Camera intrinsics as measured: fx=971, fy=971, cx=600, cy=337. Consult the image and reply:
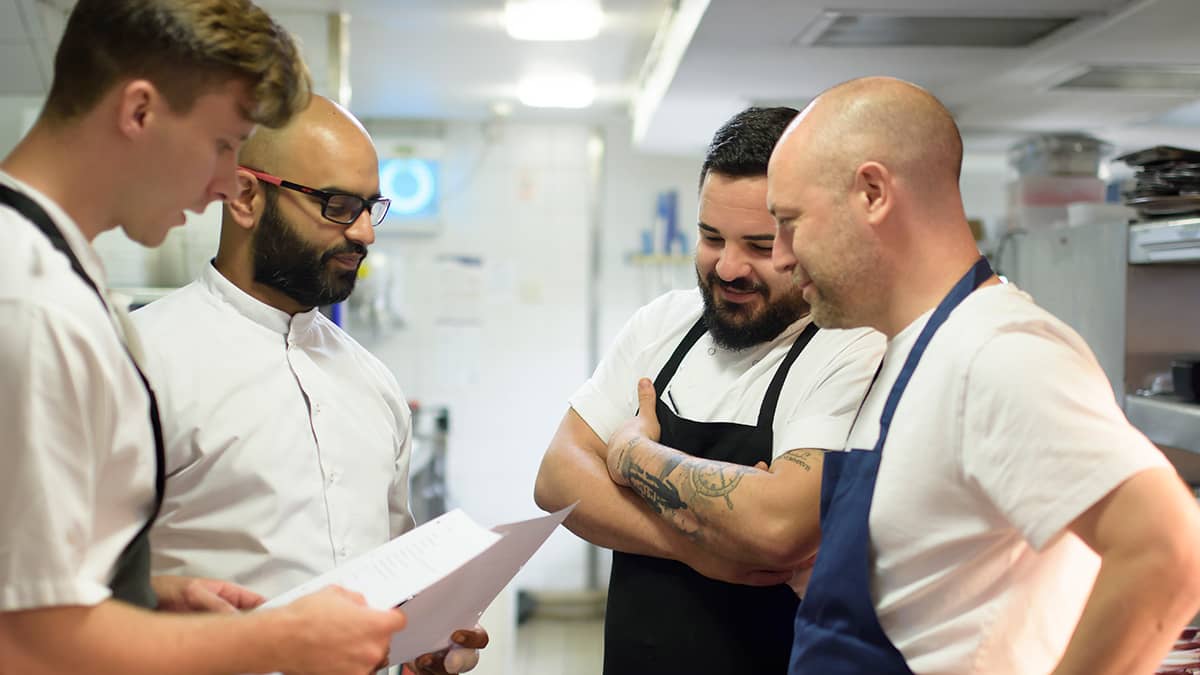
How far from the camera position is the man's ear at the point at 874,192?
4.07 feet

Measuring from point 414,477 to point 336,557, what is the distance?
113 inches

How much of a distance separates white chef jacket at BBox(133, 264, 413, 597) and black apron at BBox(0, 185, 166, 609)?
0.35 meters

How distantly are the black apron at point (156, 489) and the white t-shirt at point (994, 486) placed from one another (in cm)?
83

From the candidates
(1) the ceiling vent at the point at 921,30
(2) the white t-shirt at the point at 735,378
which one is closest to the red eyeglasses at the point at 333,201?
(2) the white t-shirt at the point at 735,378

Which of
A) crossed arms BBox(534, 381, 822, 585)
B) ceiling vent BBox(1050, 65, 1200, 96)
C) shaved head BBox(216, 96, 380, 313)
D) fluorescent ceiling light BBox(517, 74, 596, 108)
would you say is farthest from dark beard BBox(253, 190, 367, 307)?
fluorescent ceiling light BBox(517, 74, 596, 108)

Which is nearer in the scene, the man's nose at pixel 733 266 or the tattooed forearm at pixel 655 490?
the tattooed forearm at pixel 655 490

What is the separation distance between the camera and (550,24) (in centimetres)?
342

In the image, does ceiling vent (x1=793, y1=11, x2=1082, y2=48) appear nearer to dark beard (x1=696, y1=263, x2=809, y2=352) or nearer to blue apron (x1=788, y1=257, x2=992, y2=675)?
dark beard (x1=696, y1=263, x2=809, y2=352)

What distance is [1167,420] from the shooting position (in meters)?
2.13

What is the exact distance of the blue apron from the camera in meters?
1.18

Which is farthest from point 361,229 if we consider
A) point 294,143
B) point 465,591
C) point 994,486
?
point 994,486

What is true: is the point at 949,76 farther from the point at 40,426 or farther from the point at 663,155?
the point at 40,426

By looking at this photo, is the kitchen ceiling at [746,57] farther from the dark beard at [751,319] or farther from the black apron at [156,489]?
the black apron at [156,489]

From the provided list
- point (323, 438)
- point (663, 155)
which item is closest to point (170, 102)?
point (323, 438)
